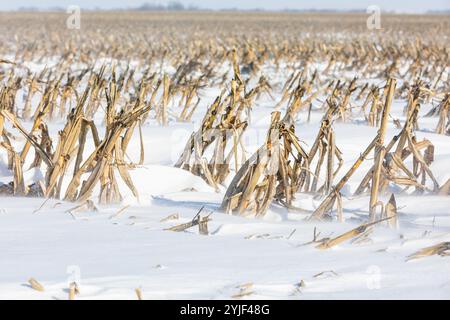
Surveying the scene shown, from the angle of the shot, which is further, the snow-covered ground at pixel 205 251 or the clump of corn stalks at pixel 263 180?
the clump of corn stalks at pixel 263 180

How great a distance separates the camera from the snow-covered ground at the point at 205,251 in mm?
2279

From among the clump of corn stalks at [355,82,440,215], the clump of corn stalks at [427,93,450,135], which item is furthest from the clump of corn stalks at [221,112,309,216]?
the clump of corn stalks at [427,93,450,135]

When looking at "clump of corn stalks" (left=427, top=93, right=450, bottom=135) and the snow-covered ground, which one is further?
"clump of corn stalks" (left=427, top=93, right=450, bottom=135)

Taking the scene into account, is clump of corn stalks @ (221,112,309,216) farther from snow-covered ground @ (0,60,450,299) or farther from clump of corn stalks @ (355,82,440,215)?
clump of corn stalks @ (355,82,440,215)

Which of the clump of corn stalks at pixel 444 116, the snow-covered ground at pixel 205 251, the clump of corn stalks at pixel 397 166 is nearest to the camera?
the snow-covered ground at pixel 205 251

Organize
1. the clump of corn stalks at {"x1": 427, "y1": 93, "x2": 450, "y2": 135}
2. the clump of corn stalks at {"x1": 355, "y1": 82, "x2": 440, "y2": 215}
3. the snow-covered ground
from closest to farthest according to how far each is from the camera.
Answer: the snow-covered ground → the clump of corn stalks at {"x1": 355, "y1": 82, "x2": 440, "y2": 215} → the clump of corn stalks at {"x1": 427, "y1": 93, "x2": 450, "y2": 135}

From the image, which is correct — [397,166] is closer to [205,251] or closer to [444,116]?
[205,251]

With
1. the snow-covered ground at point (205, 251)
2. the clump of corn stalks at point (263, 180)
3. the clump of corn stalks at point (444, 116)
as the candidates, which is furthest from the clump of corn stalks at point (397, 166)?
the clump of corn stalks at point (444, 116)

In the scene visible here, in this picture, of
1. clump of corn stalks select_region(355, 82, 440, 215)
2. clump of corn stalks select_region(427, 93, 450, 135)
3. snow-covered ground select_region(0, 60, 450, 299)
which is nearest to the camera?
snow-covered ground select_region(0, 60, 450, 299)

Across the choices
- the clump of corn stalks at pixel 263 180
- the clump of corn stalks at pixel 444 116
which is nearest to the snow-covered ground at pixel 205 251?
the clump of corn stalks at pixel 263 180

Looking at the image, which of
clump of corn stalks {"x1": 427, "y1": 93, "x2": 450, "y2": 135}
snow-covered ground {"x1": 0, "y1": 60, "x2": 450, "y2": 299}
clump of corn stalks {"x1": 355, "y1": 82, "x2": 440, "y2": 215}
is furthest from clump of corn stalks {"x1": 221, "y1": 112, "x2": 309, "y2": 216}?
clump of corn stalks {"x1": 427, "y1": 93, "x2": 450, "y2": 135}

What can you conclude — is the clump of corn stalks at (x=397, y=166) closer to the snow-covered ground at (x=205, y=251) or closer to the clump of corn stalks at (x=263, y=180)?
the snow-covered ground at (x=205, y=251)

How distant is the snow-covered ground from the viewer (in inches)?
89.7

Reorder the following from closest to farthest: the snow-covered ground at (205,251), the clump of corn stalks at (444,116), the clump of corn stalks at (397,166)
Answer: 1. the snow-covered ground at (205,251)
2. the clump of corn stalks at (397,166)
3. the clump of corn stalks at (444,116)
